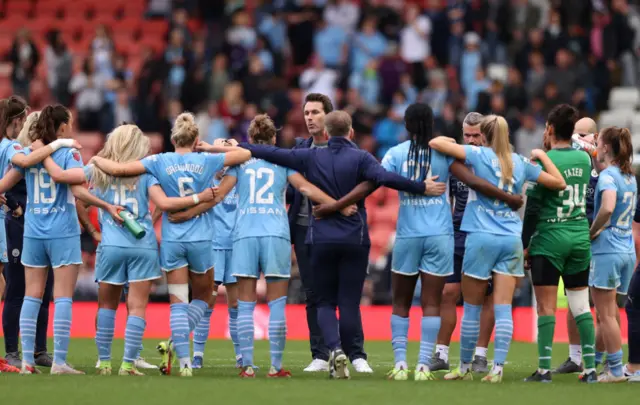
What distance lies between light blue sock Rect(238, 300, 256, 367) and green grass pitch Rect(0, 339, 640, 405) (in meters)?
0.26

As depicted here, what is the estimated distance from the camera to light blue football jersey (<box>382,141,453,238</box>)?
1138cm

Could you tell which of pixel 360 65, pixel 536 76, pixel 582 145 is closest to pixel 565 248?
pixel 582 145

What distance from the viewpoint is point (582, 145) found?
1273cm

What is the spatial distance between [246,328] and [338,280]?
0.90 m

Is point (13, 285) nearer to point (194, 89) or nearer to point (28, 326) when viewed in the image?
point (28, 326)

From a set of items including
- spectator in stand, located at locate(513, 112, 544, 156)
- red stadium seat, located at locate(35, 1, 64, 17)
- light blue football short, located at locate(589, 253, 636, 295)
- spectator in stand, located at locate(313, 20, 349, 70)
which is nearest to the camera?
light blue football short, located at locate(589, 253, 636, 295)

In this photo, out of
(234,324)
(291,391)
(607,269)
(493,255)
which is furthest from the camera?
(234,324)

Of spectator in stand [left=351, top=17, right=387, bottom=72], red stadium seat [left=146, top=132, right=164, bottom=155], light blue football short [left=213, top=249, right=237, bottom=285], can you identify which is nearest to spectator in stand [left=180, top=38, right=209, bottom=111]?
red stadium seat [left=146, top=132, right=164, bottom=155]

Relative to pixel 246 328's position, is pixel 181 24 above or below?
above

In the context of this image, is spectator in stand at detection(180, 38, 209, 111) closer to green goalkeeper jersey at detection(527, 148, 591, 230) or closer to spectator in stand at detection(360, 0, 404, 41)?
spectator in stand at detection(360, 0, 404, 41)

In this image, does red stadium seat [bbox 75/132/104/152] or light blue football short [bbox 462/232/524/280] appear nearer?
light blue football short [bbox 462/232/524/280]

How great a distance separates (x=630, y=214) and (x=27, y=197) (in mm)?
5497

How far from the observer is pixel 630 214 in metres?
12.2

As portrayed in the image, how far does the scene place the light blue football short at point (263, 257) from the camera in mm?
11555
